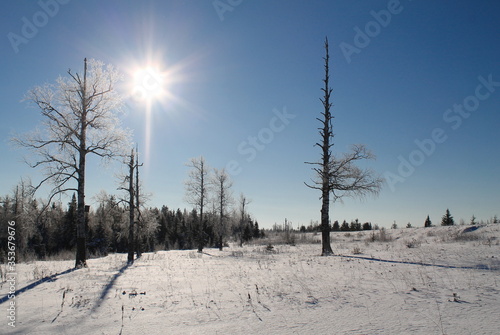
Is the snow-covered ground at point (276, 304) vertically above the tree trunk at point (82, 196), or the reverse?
the tree trunk at point (82, 196)

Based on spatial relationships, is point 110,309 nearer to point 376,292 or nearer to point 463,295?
point 376,292

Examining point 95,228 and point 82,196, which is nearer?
point 82,196

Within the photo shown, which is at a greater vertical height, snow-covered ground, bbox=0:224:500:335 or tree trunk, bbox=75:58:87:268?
tree trunk, bbox=75:58:87:268

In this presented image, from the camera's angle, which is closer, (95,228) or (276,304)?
(276,304)

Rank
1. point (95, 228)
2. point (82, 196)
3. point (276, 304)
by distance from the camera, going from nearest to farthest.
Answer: point (276, 304), point (82, 196), point (95, 228)

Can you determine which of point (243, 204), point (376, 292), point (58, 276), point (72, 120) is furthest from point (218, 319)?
point (243, 204)

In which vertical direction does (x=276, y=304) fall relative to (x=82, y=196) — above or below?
below

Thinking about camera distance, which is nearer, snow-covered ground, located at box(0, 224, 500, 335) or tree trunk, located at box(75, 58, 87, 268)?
snow-covered ground, located at box(0, 224, 500, 335)

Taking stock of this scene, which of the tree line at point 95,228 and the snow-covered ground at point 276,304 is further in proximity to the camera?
the tree line at point 95,228

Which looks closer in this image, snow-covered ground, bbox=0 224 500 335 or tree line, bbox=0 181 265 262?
snow-covered ground, bbox=0 224 500 335

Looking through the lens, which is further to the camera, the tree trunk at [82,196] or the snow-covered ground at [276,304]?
the tree trunk at [82,196]

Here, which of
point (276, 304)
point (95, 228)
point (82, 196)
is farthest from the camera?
point (95, 228)

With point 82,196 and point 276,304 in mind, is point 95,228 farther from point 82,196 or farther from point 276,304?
point 276,304

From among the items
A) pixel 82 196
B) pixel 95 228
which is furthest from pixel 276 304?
pixel 95 228
